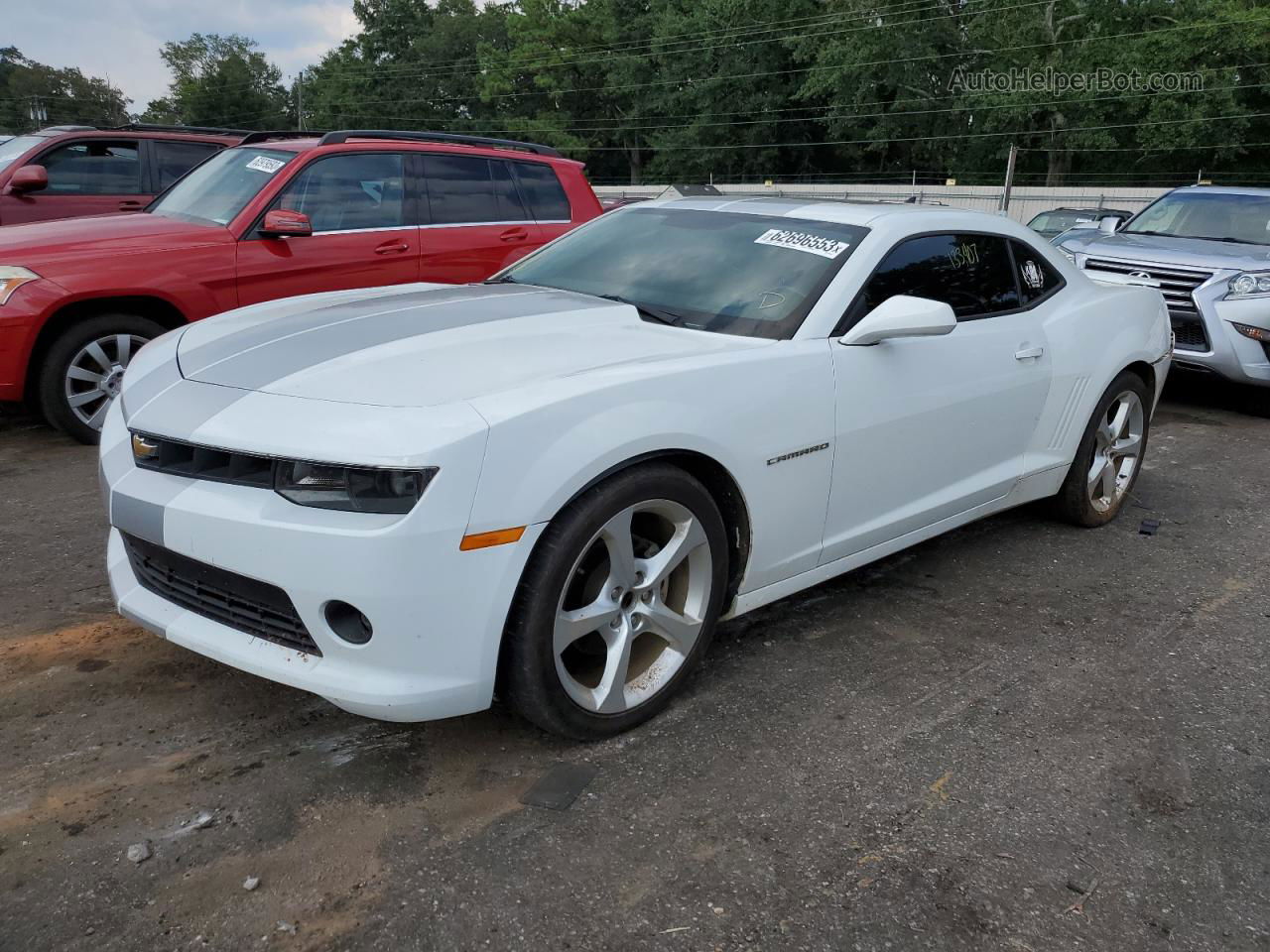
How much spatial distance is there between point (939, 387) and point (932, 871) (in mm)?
1754

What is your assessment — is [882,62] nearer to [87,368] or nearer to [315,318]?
[87,368]

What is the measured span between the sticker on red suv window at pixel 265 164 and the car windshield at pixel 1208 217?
730 cm

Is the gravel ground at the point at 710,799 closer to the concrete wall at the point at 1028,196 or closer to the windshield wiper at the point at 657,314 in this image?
the windshield wiper at the point at 657,314

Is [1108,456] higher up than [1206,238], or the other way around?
[1206,238]

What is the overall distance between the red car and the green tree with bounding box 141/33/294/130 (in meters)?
87.2

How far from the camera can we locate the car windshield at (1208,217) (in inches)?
328

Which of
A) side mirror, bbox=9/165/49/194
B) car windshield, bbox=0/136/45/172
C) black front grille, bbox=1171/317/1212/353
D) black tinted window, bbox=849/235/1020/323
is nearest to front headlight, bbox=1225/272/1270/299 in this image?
black front grille, bbox=1171/317/1212/353

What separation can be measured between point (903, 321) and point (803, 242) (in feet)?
1.87

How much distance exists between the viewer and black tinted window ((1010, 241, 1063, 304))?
13.9ft

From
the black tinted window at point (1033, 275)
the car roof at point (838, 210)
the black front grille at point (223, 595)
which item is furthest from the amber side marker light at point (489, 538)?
the black tinted window at point (1033, 275)

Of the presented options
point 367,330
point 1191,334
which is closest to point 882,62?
point 1191,334

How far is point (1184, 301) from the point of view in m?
7.64

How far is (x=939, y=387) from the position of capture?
351 cm

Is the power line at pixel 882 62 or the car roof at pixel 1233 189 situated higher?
the power line at pixel 882 62
